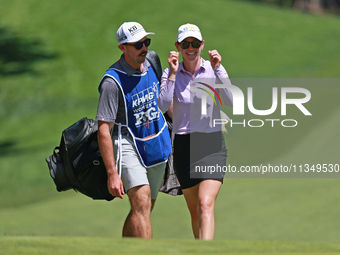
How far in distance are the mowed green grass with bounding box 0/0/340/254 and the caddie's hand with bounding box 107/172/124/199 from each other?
711 millimetres

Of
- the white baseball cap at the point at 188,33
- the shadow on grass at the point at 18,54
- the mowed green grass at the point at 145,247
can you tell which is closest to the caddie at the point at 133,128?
the white baseball cap at the point at 188,33

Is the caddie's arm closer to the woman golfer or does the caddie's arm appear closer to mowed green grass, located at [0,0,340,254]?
the woman golfer

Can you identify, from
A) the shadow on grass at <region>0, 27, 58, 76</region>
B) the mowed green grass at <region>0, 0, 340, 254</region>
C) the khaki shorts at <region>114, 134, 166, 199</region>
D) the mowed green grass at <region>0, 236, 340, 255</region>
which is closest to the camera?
the mowed green grass at <region>0, 236, 340, 255</region>

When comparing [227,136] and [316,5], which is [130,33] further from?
[316,5]

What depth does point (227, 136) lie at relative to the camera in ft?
47.5

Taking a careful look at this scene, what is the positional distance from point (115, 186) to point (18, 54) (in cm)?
1597

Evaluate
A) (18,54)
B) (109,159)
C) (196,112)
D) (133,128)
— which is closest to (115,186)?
(109,159)

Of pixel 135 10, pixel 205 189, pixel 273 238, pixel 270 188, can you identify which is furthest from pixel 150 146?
pixel 135 10

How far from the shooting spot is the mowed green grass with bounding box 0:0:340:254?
7434 mm

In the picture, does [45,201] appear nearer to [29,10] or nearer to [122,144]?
[122,144]

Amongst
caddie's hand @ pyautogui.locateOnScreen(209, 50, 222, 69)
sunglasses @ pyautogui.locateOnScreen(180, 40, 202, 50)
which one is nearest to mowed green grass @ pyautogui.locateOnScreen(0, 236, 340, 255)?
caddie's hand @ pyautogui.locateOnScreen(209, 50, 222, 69)

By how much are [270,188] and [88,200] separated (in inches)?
131

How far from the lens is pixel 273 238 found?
24.6ft

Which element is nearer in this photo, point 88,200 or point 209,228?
point 209,228
